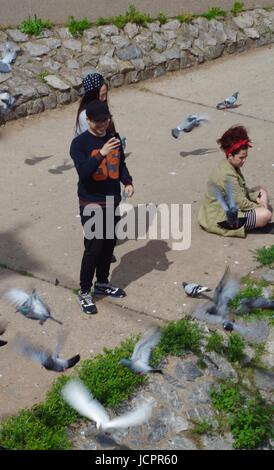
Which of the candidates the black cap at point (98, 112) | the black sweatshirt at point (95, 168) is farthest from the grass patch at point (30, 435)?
the black cap at point (98, 112)

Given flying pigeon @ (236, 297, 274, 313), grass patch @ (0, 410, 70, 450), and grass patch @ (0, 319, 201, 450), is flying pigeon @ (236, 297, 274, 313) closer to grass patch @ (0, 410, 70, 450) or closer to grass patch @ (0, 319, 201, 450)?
grass patch @ (0, 319, 201, 450)

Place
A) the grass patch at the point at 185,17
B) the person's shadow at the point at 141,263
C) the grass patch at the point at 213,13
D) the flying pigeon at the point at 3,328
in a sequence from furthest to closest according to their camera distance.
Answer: the grass patch at the point at 213,13
the grass patch at the point at 185,17
the person's shadow at the point at 141,263
the flying pigeon at the point at 3,328

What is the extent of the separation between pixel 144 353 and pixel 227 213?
82.4 inches

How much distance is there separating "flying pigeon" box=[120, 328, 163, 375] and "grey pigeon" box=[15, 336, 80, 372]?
0.34 m

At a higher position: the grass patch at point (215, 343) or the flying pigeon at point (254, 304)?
the flying pigeon at point (254, 304)

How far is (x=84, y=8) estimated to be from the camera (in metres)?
12.5

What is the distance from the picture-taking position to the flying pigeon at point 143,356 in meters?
5.82

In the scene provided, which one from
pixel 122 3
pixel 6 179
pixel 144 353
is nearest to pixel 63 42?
pixel 122 3

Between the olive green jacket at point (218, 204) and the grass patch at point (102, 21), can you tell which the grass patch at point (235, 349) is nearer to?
the olive green jacket at point (218, 204)

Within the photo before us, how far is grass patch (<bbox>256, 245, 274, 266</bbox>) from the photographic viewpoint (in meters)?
7.46

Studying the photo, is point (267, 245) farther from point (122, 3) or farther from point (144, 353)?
point (122, 3)

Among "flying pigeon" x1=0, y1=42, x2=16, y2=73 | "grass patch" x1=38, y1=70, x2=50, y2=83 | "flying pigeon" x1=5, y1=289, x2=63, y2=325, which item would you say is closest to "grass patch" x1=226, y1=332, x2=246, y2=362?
"flying pigeon" x1=5, y1=289, x2=63, y2=325

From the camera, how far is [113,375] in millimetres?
5984

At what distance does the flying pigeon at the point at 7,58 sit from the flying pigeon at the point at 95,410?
5455 mm
